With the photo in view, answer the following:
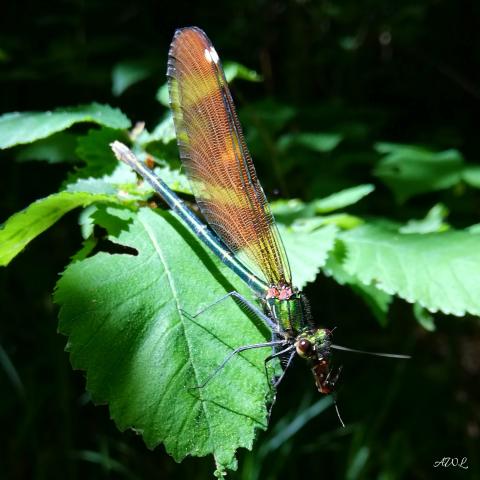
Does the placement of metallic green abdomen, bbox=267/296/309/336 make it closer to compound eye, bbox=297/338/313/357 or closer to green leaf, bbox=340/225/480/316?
compound eye, bbox=297/338/313/357

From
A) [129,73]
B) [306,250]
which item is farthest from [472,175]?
[129,73]

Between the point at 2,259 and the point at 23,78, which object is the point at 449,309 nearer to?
the point at 2,259

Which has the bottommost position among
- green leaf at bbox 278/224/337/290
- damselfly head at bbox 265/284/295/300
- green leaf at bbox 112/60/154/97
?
damselfly head at bbox 265/284/295/300

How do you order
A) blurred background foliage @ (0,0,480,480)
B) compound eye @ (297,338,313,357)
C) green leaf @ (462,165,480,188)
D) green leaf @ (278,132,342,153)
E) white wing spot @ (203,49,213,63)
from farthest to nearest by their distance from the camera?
blurred background foliage @ (0,0,480,480)
green leaf @ (278,132,342,153)
green leaf @ (462,165,480,188)
white wing spot @ (203,49,213,63)
compound eye @ (297,338,313,357)

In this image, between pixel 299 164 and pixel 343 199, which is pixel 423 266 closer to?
pixel 343 199

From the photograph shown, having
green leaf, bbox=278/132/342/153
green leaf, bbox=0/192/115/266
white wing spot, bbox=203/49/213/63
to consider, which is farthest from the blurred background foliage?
green leaf, bbox=0/192/115/266

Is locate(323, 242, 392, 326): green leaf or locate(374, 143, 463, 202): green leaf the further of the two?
locate(374, 143, 463, 202): green leaf
